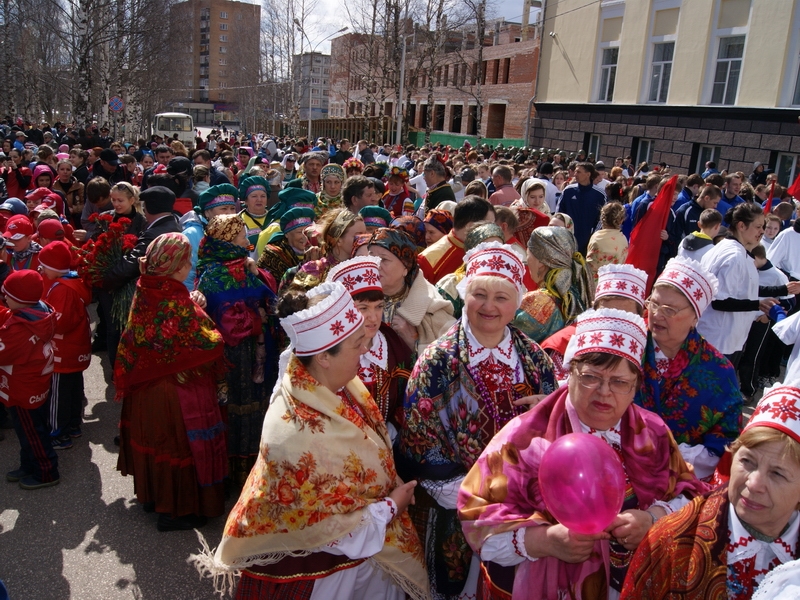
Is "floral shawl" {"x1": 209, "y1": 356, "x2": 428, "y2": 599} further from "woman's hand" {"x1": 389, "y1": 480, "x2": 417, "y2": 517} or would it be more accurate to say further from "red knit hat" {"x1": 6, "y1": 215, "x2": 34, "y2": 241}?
"red knit hat" {"x1": 6, "y1": 215, "x2": 34, "y2": 241}

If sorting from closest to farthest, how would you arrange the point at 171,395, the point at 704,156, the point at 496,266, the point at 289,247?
the point at 496,266, the point at 171,395, the point at 289,247, the point at 704,156

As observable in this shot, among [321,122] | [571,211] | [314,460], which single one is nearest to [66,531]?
[314,460]

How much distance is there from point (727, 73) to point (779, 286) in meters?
17.2

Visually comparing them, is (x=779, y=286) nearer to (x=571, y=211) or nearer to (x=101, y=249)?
(x=571, y=211)

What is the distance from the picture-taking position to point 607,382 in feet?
6.89

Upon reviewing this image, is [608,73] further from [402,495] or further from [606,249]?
[402,495]

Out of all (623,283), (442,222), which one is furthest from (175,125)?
(623,283)

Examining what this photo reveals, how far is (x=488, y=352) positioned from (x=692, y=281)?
41.4 inches

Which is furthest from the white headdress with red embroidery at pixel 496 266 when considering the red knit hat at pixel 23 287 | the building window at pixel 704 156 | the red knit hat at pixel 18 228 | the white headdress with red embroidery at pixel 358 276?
the building window at pixel 704 156

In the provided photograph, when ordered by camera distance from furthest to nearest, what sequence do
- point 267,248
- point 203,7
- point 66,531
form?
point 203,7, point 267,248, point 66,531

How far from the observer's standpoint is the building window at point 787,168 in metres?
17.3

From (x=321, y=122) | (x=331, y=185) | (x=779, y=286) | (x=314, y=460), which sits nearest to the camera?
(x=314, y=460)

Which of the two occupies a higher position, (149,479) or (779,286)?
(779,286)

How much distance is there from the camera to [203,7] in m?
106
